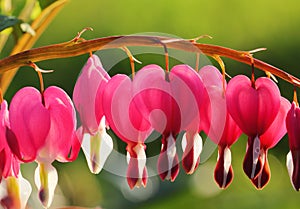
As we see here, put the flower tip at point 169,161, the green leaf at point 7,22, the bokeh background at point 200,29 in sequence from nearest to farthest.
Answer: the flower tip at point 169,161 < the green leaf at point 7,22 < the bokeh background at point 200,29

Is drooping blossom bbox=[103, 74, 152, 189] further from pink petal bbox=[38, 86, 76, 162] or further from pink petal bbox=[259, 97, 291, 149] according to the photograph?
pink petal bbox=[259, 97, 291, 149]

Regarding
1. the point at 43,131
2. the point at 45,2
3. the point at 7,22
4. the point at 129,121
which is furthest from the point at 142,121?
the point at 45,2

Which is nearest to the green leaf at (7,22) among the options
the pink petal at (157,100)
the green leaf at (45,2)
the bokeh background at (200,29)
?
the green leaf at (45,2)

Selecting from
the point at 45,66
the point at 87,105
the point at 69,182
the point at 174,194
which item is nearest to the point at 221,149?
the point at 87,105

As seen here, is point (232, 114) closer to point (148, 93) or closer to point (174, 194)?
point (148, 93)

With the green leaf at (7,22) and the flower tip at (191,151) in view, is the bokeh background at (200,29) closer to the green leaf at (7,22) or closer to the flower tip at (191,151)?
the green leaf at (7,22)

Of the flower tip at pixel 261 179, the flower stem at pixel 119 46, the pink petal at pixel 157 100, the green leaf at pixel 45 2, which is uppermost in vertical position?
the green leaf at pixel 45 2
